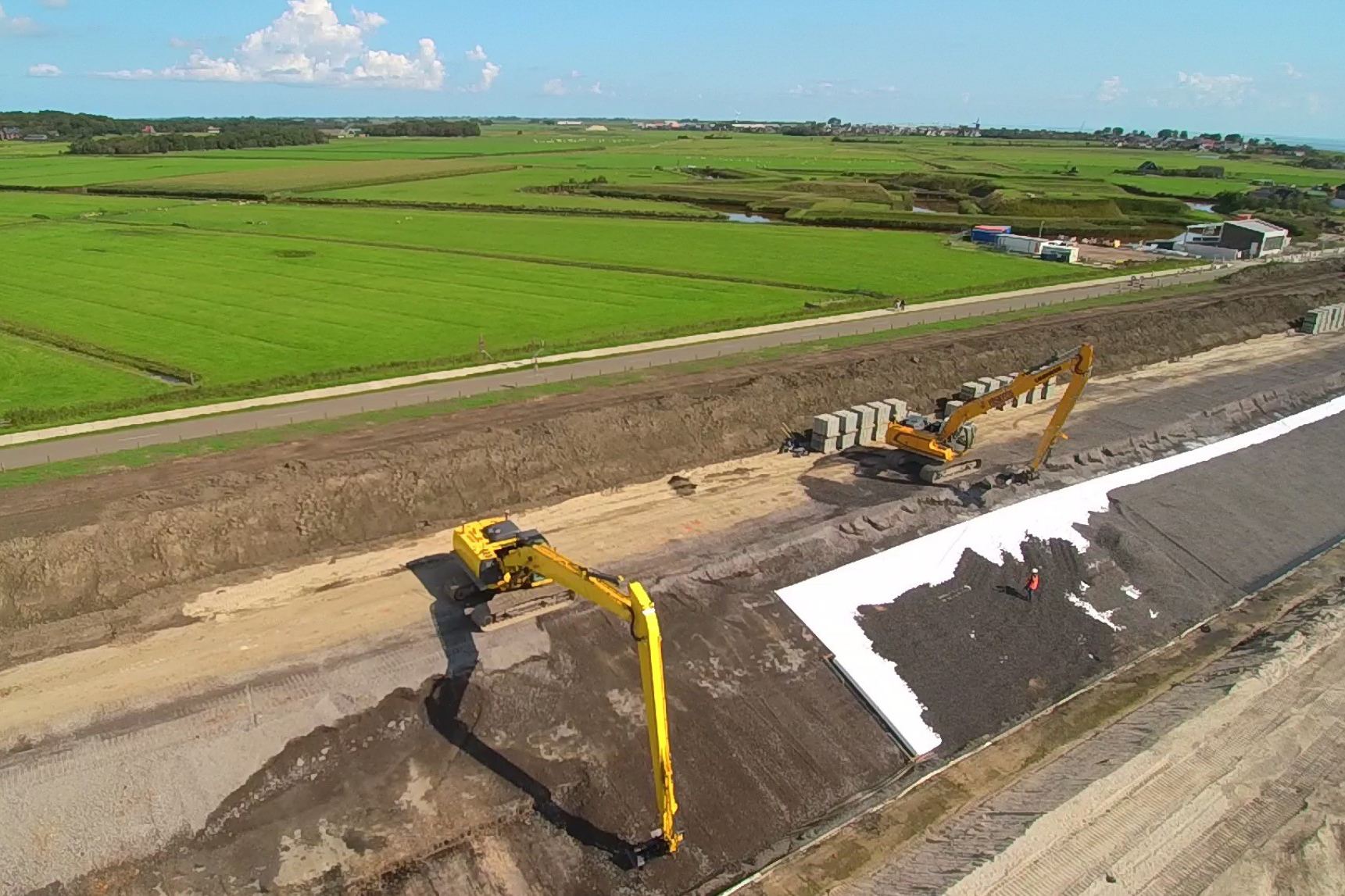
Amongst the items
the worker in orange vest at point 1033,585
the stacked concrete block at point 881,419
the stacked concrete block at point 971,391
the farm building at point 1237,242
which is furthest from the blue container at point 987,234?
the worker in orange vest at point 1033,585

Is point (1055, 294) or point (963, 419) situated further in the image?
point (1055, 294)

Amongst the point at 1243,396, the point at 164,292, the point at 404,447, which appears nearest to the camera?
the point at 404,447

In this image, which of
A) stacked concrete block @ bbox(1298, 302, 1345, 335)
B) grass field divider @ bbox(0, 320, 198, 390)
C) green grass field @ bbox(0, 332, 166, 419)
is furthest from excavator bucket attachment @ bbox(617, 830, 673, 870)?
stacked concrete block @ bbox(1298, 302, 1345, 335)

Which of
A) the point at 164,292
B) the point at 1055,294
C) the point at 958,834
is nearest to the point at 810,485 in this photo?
the point at 958,834

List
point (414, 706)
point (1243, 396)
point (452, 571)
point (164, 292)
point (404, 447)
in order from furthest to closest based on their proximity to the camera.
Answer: point (164, 292), point (1243, 396), point (404, 447), point (452, 571), point (414, 706)

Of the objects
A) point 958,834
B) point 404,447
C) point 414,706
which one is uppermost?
point 404,447

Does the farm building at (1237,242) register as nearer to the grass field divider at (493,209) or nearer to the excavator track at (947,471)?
the grass field divider at (493,209)

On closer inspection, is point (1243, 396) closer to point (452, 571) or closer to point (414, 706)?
point (452, 571)
